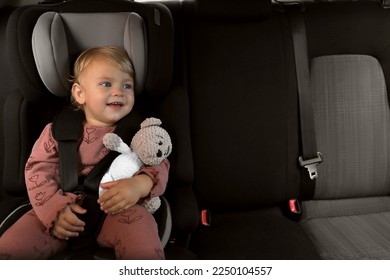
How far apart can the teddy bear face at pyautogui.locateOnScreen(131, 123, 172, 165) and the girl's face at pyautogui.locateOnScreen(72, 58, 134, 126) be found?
0.07 m

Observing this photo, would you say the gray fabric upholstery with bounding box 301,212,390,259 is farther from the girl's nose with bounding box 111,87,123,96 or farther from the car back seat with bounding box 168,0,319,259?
the girl's nose with bounding box 111,87,123,96

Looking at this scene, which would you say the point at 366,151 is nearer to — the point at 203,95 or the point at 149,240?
the point at 203,95

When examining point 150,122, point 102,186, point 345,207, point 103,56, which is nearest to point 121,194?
point 102,186

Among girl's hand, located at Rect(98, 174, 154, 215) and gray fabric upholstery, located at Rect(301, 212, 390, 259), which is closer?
girl's hand, located at Rect(98, 174, 154, 215)

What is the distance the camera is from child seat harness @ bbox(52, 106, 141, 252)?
38.6 inches

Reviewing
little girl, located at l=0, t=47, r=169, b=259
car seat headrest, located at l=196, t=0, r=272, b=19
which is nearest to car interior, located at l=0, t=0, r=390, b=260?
car seat headrest, located at l=196, t=0, r=272, b=19

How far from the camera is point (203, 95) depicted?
4.07 ft

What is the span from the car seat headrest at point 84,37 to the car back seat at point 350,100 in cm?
51

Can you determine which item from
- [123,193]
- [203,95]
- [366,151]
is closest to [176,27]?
[203,95]

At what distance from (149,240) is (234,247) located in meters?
0.30

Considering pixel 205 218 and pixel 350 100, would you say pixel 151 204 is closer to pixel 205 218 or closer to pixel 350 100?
pixel 205 218

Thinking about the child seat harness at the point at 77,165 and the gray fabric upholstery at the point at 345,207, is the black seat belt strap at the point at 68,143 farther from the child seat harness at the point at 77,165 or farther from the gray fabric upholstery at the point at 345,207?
the gray fabric upholstery at the point at 345,207

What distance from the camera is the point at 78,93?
3.41 ft

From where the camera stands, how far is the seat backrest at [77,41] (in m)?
1.01
